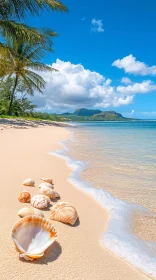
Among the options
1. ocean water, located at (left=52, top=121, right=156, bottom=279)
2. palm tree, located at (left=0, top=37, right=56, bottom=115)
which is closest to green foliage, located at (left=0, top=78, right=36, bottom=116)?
palm tree, located at (left=0, top=37, right=56, bottom=115)

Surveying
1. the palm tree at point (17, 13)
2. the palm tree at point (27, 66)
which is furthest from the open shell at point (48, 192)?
the palm tree at point (27, 66)

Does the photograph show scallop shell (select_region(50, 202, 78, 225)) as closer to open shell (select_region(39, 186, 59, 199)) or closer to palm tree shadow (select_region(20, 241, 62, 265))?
palm tree shadow (select_region(20, 241, 62, 265))

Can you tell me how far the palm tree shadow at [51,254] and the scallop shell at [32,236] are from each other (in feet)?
0.13

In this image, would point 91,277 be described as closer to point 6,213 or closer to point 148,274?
point 148,274

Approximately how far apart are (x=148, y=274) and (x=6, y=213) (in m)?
1.29

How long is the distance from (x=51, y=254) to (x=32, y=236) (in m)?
0.18

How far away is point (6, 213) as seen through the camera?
2.02 m

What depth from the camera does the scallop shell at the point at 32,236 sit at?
54.9 inches

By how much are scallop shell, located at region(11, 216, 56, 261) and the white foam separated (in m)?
0.52

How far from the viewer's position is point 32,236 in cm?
152

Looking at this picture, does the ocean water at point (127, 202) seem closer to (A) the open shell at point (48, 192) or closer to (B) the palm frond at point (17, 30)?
(A) the open shell at point (48, 192)

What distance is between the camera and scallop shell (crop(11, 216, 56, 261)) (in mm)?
1395

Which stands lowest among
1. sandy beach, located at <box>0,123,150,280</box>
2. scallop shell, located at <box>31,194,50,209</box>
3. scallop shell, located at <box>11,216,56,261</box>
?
sandy beach, located at <box>0,123,150,280</box>

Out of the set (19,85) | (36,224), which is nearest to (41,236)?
(36,224)
